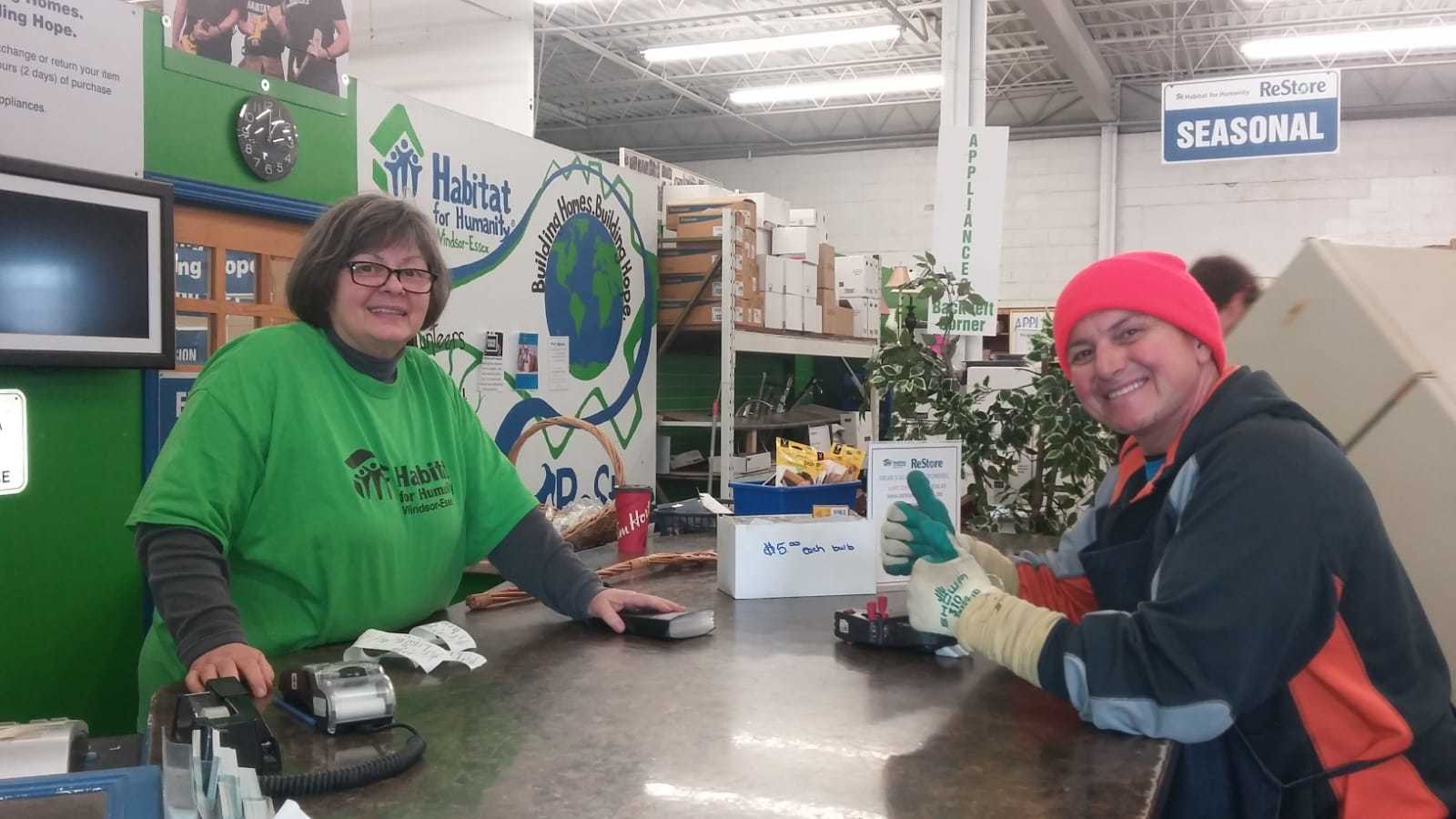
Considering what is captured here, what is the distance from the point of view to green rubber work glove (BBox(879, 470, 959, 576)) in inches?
60.6

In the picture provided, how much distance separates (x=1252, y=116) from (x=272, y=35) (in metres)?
6.22

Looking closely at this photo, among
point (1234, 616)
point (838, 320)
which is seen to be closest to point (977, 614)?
point (1234, 616)

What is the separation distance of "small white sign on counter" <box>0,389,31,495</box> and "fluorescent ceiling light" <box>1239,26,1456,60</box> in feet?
29.9

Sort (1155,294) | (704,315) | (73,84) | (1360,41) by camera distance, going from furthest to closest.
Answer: (1360,41)
(704,315)
(73,84)
(1155,294)

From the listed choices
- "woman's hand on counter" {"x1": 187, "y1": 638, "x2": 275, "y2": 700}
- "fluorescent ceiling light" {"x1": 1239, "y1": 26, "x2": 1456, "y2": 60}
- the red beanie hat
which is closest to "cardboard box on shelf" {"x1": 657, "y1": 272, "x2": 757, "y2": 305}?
the red beanie hat

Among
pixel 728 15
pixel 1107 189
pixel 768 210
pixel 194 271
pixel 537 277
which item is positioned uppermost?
pixel 728 15

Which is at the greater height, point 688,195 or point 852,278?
point 688,195

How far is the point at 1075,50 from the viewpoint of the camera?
368 inches

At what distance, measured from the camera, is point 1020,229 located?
12.6m

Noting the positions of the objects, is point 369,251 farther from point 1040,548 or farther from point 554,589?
point 1040,548

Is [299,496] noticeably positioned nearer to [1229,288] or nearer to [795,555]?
[795,555]

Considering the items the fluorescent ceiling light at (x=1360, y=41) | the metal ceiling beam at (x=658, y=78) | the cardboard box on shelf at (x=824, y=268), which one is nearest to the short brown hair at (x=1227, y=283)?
the cardboard box on shelf at (x=824, y=268)

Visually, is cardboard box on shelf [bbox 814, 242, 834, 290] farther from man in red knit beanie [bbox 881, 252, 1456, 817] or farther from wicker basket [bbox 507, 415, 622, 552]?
man in red knit beanie [bbox 881, 252, 1456, 817]

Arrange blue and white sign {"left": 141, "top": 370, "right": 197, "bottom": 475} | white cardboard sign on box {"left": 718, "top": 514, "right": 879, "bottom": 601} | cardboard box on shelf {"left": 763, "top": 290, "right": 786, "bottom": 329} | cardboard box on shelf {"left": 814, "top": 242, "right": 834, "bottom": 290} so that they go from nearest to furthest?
white cardboard sign on box {"left": 718, "top": 514, "right": 879, "bottom": 601}
blue and white sign {"left": 141, "top": 370, "right": 197, "bottom": 475}
cardboard box on shelf {"left": 763, "top": 290, "right": 786, "bottom": 329}
cardboard box on shelf {"left": 814, "top": 242, "right": 834, "bottom": 290}
